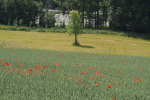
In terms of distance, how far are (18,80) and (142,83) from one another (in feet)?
10.6

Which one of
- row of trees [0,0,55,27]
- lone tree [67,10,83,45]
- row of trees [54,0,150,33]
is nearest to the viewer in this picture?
lone tree [67,10,83,45]

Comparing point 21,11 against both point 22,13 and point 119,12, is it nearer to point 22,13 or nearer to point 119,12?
point 22,13

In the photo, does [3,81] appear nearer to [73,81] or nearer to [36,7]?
[73,81]

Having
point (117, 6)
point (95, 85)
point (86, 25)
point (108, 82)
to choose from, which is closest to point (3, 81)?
point (95, 85)

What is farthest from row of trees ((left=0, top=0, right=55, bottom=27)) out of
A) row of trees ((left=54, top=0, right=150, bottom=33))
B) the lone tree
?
the lone tree

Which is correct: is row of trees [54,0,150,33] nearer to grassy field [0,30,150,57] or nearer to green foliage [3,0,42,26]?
green foliage [3,0,42,26]

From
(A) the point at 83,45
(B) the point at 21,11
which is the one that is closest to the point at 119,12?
(A) the point at 83,45

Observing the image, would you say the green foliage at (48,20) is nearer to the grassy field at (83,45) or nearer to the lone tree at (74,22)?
the grassy field at (83,45)

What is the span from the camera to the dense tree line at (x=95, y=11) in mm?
53250

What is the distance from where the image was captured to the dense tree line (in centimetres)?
5325

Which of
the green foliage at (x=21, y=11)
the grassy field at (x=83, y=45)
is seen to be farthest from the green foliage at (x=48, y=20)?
the grassy field at (x=83, y=45)

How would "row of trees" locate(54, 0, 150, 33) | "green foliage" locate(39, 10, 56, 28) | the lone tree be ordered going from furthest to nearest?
1. "green foliage" locate(39, 10, 56, 28)
2. "row of trees" locate(54, 0, 150, 33)
3. the lone tree

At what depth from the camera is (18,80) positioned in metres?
5.88

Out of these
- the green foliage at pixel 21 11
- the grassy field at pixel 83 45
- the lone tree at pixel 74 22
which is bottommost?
the grassy field at pixel 83 45
